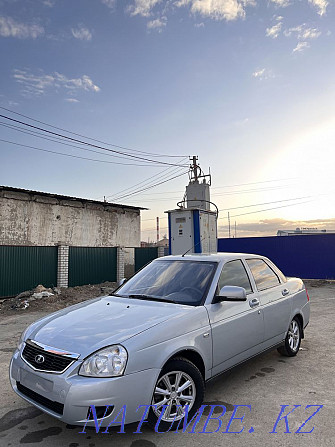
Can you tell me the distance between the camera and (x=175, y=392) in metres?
2.64

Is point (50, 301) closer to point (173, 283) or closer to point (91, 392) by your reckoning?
point (173, 283)

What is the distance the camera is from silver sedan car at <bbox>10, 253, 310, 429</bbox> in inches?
90.9

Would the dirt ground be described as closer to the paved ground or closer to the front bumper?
the paved ground

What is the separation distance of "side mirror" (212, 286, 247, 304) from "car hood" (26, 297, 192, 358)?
381 millimetres

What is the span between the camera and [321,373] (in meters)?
3.99

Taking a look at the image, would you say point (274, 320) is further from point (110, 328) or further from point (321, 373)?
point (110, 328)

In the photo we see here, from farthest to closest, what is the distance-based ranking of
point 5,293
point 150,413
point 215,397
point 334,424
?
point 5,293 < point 215,397 < point 334,424 < point 150,413

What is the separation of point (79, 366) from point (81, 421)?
36 cm

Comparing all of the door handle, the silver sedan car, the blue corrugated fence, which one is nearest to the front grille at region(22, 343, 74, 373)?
the silver sedan car

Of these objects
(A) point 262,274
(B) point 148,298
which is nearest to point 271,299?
(A) point 262,274

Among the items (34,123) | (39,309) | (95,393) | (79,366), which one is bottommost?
(39,309)

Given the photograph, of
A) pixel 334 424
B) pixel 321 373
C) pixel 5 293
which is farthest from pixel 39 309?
pixel 334 424

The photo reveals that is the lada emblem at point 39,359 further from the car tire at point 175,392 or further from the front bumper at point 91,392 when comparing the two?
the car tire at point 175,392

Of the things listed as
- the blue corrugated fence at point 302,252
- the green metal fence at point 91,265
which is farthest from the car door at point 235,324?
the blue corrugated fence at point 302,252
